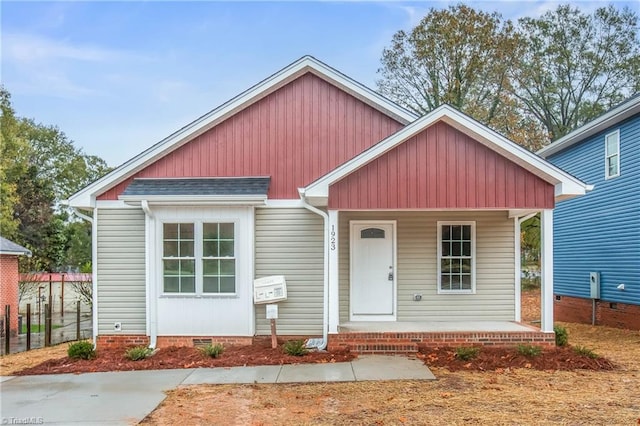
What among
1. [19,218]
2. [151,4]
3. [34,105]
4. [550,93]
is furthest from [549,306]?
[34,105]

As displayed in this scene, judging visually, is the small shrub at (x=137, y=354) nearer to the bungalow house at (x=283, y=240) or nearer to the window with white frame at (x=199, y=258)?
the bungalow house at (x=283, y=240)

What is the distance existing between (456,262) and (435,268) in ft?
1.40

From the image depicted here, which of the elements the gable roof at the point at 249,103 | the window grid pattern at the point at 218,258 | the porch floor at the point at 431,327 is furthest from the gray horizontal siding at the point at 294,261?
the gable roof at the point at 249,103

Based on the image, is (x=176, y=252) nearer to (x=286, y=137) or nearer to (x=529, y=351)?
(x=286, y=137)

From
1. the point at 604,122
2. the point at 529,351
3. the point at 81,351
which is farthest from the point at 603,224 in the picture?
the point at 81,351

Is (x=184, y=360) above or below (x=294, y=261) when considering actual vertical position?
below

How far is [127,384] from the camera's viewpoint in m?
7.18

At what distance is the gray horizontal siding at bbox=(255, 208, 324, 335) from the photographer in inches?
382

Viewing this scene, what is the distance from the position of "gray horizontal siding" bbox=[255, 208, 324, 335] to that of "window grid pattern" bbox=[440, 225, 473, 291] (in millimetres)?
2374

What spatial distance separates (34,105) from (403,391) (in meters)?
38.9

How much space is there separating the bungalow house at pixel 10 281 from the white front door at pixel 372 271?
12.0m

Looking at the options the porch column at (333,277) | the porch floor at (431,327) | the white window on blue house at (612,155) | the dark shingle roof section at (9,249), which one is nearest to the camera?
the porch column at (333,277)

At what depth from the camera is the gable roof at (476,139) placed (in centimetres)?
830

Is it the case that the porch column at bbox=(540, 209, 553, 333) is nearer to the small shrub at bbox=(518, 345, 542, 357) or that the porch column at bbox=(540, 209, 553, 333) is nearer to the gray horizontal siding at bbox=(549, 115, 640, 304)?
the small shrub at bbox=(518, 345, 542, 357)
